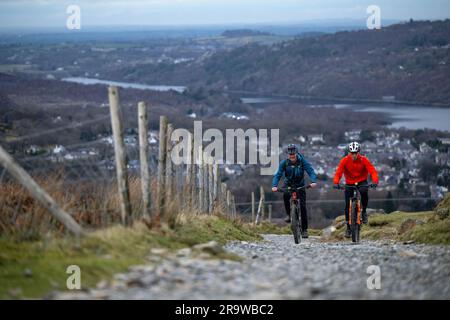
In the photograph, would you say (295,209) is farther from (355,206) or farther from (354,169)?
(354,169)

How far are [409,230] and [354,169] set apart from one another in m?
3.16

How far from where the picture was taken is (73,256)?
33.0ft

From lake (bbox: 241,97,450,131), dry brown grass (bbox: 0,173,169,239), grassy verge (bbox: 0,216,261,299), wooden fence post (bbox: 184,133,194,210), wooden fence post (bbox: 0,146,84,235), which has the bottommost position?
lake (bbox: 241,97,450,131)

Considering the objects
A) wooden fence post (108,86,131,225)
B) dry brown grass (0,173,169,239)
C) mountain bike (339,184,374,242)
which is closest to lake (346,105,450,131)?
mountain bike (339,184,374,242)

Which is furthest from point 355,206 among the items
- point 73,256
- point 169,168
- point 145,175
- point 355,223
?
point 73,256

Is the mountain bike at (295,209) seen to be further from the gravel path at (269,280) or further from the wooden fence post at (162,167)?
the gravel path at (269,280)

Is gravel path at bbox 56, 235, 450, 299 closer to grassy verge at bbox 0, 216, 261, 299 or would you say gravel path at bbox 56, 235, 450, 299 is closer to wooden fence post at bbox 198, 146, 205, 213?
grassy verge at bbox 0, 216, 261, 299

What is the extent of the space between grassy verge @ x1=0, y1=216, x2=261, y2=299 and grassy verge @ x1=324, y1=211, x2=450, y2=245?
605 centimetres

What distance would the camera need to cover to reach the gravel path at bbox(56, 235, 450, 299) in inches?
349

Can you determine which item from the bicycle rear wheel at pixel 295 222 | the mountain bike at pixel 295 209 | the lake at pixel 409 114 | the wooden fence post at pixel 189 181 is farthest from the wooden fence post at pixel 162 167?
the lake at pixel 409 114

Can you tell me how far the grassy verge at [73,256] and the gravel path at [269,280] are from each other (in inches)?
9.8
